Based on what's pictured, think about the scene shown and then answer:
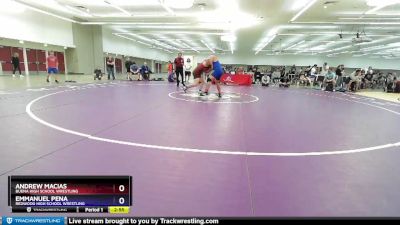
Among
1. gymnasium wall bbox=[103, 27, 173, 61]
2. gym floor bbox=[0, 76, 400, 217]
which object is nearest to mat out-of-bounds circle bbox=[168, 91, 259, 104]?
gym floor bbox=[0, 76, 400, 217]

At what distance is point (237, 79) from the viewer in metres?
18.2

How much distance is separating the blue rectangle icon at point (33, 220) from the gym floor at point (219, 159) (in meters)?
0.39

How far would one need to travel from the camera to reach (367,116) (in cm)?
614

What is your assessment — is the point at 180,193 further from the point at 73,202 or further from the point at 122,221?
the point at 73,202

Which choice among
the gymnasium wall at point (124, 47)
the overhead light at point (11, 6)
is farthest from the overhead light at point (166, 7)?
the gymnasium wall at point (124, 47)

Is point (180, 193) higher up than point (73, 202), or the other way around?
point (73, 202)

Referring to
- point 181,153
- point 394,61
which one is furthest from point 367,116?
point 394,61

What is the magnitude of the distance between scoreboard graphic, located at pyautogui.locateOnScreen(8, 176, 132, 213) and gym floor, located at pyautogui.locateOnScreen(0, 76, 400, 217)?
0.28 m

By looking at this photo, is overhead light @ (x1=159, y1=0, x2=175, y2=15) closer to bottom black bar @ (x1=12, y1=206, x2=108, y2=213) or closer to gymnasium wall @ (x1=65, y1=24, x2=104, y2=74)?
gymnasium wall @ (x1=65, y1=24, x2=104, y2=74)

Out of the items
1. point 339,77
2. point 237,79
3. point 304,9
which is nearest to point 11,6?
point 237,79

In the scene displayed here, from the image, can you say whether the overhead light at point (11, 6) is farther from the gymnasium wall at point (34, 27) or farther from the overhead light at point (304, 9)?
the overhead light at point (304, 9)

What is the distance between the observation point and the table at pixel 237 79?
17984 millimetres

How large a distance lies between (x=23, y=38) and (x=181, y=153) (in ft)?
65.4

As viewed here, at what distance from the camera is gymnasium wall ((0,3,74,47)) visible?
16594 millimetres
